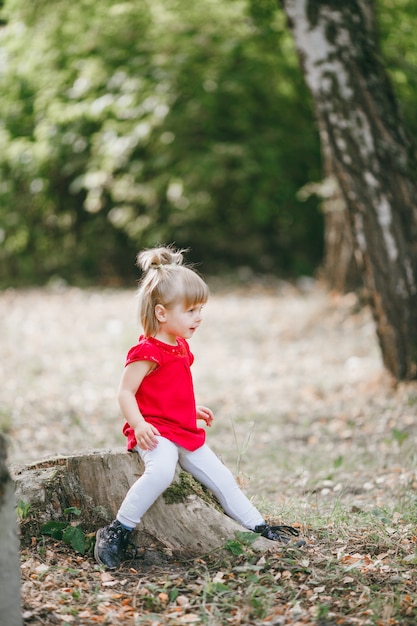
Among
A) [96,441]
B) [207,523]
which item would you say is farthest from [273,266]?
[207,523]

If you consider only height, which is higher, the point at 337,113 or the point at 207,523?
the point at 337,113

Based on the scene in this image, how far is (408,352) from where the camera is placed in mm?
6613

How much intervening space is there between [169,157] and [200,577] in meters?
10.0

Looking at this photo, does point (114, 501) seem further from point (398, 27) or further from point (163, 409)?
point (398, 27)

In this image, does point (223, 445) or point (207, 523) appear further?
point (223, 445)

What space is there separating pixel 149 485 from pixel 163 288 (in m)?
0.86

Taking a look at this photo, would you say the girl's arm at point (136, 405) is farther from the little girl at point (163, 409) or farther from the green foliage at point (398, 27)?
the green foliage at point (398, 27)

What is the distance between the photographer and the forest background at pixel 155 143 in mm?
11508

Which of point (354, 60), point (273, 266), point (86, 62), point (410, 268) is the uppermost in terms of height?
point (354, 60)

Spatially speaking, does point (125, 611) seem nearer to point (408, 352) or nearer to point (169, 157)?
point (408, 352)

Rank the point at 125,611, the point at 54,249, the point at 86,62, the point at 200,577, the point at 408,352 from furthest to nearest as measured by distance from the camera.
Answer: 1. the point at 54,249
2. the point at 86,62
3. the point at 408,352
4. the point at 200,577
5. the point at 125,611

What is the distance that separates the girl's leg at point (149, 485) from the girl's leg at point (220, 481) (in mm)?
165

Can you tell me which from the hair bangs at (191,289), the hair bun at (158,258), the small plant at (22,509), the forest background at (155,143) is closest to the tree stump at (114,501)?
the small plant at (22,509)

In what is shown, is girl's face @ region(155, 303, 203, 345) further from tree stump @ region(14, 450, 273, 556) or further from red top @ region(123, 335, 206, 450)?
tree stump @ region(14, 450, 273, 556)
